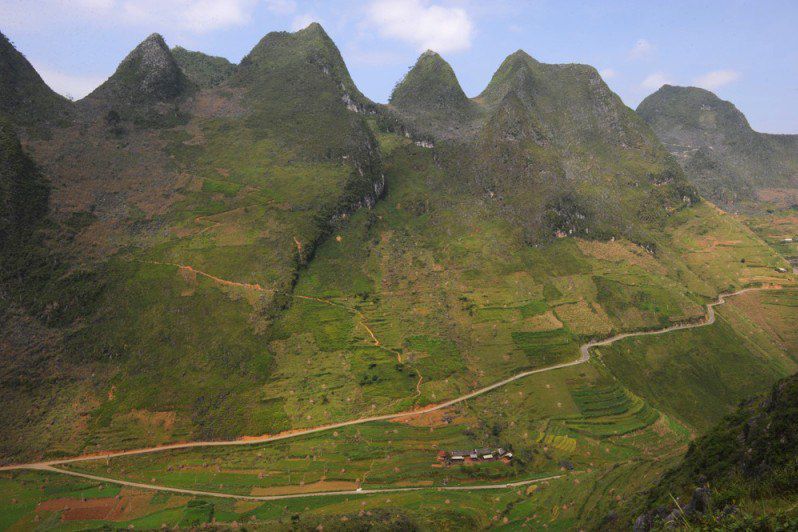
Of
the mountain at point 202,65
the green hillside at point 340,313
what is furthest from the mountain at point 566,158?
the mountain at point 202,65

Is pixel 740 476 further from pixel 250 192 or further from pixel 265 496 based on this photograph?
pixel 250 192

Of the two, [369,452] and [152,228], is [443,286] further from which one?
[152,228]

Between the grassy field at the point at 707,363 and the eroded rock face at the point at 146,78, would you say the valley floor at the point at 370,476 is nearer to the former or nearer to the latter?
the grassy field at the point at 707,363

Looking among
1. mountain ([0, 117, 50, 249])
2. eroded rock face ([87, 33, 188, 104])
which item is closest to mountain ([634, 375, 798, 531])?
mountain ([0, 117, 50, 249])

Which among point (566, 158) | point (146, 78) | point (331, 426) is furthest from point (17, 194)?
point (566, 158)

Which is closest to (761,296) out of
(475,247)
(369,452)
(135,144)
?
(475,247)
